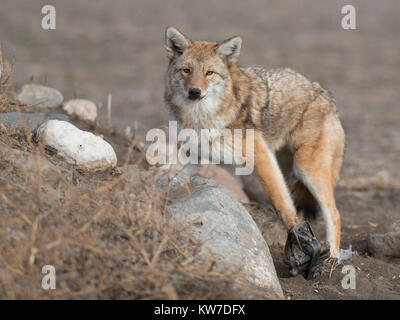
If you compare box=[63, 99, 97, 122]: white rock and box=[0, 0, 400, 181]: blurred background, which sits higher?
box=[0, 0, 400, 181]: blurred background

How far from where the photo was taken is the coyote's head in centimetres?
657

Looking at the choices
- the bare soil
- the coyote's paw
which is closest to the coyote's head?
the bare soil

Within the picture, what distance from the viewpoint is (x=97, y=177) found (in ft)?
18.9

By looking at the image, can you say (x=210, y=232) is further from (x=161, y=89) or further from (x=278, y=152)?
(x=161, y=89)

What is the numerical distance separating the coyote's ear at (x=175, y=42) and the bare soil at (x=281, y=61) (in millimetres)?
1743

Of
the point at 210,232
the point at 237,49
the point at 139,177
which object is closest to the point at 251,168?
the point at 237,49

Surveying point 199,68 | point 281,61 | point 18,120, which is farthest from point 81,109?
point 281,61

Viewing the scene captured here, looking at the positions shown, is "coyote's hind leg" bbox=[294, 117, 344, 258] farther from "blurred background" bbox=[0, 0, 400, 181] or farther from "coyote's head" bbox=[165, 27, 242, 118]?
"blurred background" bbox=[0, 0, 400, 181]

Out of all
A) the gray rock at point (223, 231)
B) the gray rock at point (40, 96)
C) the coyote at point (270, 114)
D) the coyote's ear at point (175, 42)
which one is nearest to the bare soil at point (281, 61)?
the gray rock at point (223, 231)

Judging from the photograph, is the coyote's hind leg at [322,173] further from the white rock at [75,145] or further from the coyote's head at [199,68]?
the white rock at [75,145]

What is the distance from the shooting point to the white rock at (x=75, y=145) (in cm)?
567

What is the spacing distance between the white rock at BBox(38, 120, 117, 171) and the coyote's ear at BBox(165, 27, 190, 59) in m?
1.78

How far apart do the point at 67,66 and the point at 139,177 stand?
15310mm
